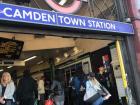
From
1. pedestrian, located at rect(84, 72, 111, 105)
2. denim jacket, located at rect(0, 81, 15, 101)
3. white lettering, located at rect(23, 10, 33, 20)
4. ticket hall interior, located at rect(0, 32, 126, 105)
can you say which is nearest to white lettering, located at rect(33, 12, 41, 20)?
white lettering, located at rect(23, 10, 33, 20)

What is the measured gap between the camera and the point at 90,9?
8680mm

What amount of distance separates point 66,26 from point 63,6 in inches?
33.8

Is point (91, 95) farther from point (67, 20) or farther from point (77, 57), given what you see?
point (77, 57)

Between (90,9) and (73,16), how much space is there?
45.4 inches

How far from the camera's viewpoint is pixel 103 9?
9352mm

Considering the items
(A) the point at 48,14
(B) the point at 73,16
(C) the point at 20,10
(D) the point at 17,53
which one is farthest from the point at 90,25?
(D) the point at 17,53

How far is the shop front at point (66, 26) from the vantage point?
6574 mm

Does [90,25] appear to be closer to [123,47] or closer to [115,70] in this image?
[123,47]

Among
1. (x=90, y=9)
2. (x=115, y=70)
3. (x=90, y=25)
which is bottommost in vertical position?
(x=115, y=70)

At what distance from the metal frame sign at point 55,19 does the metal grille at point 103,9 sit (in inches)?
21.5

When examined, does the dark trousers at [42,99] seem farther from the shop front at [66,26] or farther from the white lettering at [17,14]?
the white lettering at [17,14]

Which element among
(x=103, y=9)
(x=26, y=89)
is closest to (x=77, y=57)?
(x=103, y=9)

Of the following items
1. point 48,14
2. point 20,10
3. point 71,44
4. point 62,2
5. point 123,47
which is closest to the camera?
point 20,10

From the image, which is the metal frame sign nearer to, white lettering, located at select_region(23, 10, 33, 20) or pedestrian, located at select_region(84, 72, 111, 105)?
white lettering, located at select_region(23, 10, 33, 20)
